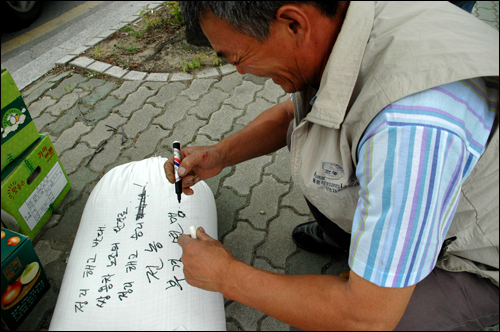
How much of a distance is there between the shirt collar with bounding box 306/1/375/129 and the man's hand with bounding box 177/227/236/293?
0.53m

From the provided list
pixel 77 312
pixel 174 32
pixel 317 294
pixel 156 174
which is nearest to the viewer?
pixel 317 294

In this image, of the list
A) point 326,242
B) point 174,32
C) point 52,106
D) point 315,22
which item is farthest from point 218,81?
point 315,22

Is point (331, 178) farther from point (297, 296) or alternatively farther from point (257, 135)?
point (257, 135)

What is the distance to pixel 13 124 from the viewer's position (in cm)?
148

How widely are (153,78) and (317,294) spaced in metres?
2.48

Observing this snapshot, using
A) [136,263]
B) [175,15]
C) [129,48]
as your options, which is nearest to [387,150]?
[136,263]

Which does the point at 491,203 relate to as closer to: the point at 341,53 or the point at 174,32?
the point at 341,53

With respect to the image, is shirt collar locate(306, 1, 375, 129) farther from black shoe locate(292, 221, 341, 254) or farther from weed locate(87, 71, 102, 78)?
weed locate(87, 71, 102, 78)

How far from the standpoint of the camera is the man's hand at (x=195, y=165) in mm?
1374

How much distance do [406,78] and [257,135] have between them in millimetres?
856

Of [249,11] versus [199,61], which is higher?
[249,11]

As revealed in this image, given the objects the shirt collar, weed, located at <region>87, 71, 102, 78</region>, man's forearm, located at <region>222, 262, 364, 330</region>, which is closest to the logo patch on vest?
the shirt collar

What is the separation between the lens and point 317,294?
0.92 m

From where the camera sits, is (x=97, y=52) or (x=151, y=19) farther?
(x=151, y=19)
